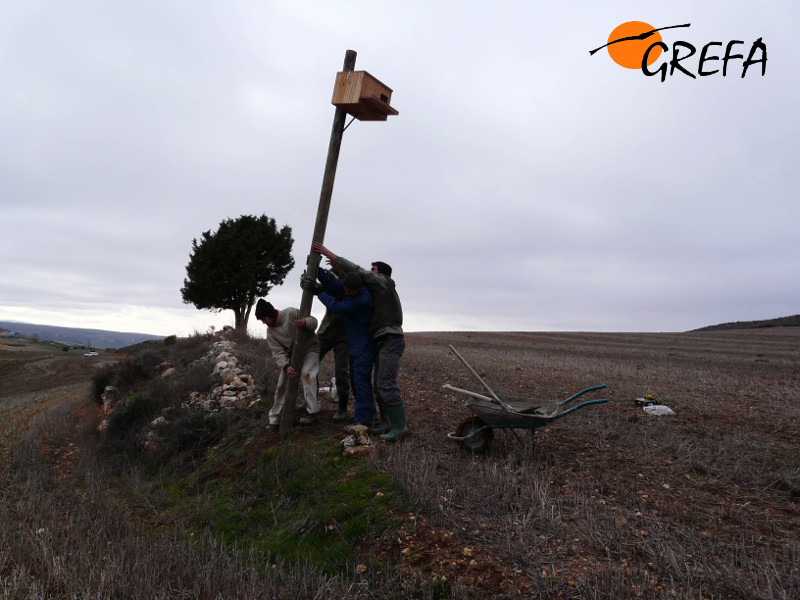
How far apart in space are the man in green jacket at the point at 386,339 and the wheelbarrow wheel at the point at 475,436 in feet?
2.49

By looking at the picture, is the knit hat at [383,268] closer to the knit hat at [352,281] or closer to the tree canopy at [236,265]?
the knit hat at [352,281]

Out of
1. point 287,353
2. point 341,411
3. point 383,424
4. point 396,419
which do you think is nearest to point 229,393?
point 287,353

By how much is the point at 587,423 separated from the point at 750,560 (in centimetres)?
415

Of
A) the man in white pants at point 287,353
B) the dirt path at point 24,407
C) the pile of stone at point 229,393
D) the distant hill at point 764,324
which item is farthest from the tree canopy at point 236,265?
the distant hill at point 764,324

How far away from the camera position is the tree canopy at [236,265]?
96.9 ft

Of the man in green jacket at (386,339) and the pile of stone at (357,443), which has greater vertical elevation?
the man in green jacket at (386,339)

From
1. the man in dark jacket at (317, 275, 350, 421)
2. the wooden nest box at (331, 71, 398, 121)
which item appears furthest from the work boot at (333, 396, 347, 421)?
the wooden nest box at (331, 71, 398, 121)

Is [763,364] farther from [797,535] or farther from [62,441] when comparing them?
[62,441]

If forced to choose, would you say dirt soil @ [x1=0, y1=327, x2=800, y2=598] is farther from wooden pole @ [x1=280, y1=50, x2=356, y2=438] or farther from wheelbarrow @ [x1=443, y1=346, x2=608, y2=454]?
wooden pole @ [x1=280, y1=50, x2=356, y2=438]

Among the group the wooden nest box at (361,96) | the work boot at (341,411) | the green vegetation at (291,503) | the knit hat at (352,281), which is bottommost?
the green vegetation at (291,503)

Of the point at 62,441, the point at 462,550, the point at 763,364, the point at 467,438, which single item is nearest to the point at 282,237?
the point at 62,441

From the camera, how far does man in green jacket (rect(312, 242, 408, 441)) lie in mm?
6367

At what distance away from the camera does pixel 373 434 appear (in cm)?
666

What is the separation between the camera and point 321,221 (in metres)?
6.60
